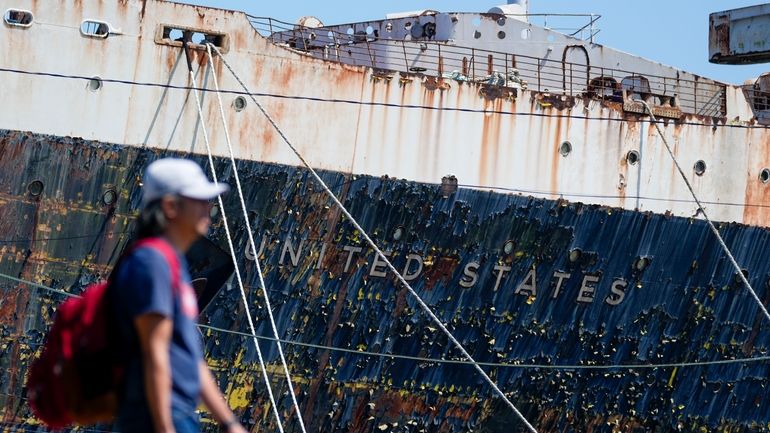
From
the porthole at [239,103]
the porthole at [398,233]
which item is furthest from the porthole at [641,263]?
the porthole at [239,103]

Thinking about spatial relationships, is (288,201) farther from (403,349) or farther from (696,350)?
(696,350)

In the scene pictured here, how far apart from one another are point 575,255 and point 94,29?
5927 mm

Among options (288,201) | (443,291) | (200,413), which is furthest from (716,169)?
(200,413)

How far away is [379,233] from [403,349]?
1.30 meters

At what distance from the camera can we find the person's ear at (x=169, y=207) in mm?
4004

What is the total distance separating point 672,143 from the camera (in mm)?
16031

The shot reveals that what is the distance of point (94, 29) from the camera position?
42.6 ft

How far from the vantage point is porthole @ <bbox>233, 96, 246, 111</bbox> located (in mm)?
13484

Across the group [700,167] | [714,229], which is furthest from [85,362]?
[700,167]

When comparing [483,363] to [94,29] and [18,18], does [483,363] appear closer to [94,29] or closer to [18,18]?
[94,29]

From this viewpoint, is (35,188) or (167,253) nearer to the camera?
(167,253)

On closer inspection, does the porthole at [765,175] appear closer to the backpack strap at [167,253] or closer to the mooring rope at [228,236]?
the mooring rope at [228,236]

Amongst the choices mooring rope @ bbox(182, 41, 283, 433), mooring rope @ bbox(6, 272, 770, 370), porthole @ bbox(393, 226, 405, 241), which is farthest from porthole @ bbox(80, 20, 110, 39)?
porthole @ bbox(393, 226, 405, 241)

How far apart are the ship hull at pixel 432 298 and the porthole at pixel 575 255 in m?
0.01
